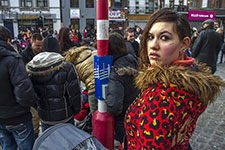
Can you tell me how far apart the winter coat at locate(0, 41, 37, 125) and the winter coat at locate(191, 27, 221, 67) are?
4.66m

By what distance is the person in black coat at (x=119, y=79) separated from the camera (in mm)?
2232

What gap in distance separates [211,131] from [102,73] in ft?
8.75

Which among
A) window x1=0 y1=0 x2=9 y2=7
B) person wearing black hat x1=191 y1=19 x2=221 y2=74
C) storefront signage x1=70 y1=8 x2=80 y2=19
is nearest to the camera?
person wearing black hat x1=191 y1=19 x2=221 y2=74

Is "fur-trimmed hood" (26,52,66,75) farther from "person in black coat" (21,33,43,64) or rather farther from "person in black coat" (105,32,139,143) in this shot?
"person in black coat" (21,33,43,64)

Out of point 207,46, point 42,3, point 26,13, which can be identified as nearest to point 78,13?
point 42,3

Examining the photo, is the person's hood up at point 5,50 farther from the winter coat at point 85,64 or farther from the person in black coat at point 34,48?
the person in black coat at point 34,48

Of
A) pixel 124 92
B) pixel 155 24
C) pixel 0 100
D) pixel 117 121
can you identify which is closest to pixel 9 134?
pixel 0 100

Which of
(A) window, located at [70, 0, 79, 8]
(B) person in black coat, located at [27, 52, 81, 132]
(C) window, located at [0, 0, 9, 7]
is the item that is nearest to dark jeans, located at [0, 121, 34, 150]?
(B) person in black coat, located at [27, 52, 81, 132]

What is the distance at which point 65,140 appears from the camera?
127 centimetres

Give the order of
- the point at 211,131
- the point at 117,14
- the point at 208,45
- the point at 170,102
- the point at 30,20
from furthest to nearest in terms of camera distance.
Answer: the point at 117,14, the point at 30,20, the point at 208,45, the point at 211,131, the point at 170,102

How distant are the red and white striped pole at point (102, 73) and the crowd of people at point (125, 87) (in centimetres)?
10

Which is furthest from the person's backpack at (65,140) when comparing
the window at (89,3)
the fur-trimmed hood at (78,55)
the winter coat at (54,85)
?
the window at (89,3)

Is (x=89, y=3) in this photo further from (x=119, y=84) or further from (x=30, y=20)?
(x=119, y=84)

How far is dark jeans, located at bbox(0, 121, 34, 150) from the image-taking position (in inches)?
93.1
